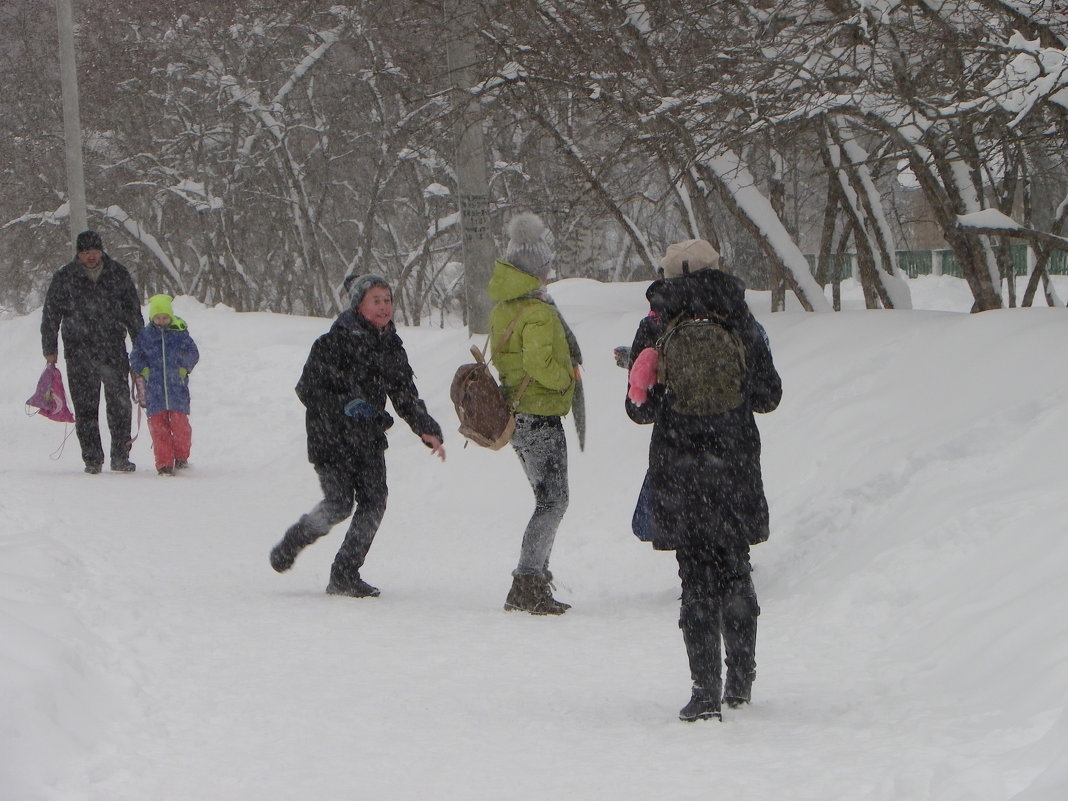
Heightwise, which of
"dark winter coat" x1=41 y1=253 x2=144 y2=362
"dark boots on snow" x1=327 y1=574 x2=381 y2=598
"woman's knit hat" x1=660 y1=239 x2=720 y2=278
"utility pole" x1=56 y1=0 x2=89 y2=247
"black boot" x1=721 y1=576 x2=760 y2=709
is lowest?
"dark boots on snow" x1=327 y1=574 x2=381 y2=598

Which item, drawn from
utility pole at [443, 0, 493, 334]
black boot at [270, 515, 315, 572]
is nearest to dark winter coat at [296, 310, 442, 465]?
black boot at [270, 515, 315, 572]

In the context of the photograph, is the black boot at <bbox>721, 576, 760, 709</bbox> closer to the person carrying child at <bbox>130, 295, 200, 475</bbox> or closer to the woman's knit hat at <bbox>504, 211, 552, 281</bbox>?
the woman's knit hat at <bbox>504, 211, 552, 281</bbox>

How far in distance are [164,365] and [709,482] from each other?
781 centimetres

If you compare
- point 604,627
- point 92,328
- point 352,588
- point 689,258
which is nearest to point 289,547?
point 352,588

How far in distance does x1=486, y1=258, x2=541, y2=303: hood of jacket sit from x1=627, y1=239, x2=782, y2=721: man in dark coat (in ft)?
5.85

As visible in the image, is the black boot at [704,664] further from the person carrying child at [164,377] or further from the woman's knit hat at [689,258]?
the person carrying child at [164,377]

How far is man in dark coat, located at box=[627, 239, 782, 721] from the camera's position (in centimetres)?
432

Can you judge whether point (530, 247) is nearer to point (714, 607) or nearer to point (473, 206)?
point (714, 607)

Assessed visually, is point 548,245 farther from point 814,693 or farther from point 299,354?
point 299,354

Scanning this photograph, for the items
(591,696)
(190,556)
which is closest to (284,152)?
(190,556)

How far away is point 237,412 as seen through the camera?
47.3 feet

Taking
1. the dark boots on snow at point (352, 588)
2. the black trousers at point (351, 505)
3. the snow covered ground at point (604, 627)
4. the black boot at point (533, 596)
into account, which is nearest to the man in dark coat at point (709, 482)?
the snow covered ground at point (604, 627)

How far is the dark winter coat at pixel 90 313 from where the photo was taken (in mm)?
10977

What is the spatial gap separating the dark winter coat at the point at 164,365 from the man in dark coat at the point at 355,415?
5016 millimetres
